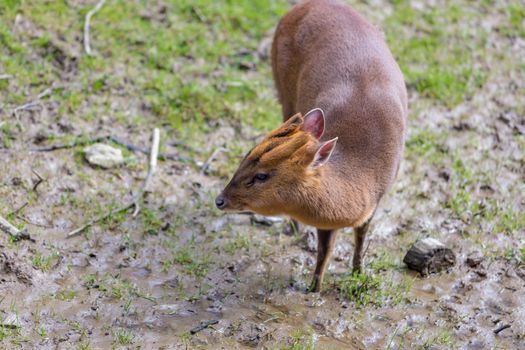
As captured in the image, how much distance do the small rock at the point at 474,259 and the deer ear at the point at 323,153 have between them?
1.71 meters

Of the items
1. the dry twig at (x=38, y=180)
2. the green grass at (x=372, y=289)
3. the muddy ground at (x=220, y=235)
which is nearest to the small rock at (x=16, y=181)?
the muddy ground at (x=220, y=235)

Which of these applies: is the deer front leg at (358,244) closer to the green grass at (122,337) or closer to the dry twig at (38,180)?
the green grass at (122,337)

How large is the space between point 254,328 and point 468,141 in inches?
135

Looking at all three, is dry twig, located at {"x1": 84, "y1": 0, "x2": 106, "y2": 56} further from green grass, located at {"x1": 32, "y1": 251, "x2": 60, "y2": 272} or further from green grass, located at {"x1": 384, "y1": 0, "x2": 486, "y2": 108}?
green grass, located at {"x1": 384, "y1": 0, "x2": 486, "y2": 108}

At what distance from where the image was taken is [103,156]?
643 centimetres

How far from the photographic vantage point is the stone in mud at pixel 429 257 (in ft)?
18.5

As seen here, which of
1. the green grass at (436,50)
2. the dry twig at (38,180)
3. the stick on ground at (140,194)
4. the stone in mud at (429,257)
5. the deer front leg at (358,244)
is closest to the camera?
the deer front leg at (358,244)

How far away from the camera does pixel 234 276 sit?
5.57m

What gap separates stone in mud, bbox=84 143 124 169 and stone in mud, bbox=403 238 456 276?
258cm

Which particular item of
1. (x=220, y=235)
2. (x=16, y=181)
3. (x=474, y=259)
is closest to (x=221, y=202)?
(x=220, y=235)

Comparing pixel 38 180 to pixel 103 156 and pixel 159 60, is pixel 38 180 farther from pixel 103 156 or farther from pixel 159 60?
pixel 159 60

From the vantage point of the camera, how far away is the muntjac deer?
192 inches

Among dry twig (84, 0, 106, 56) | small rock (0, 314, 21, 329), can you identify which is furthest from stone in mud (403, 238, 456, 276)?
dry twig (84, 0, 106, 56)

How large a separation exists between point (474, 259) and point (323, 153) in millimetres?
1777
